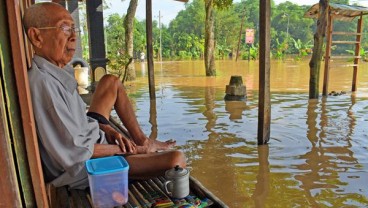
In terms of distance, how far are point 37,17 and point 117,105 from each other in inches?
49.5

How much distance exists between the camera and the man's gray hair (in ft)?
5.89

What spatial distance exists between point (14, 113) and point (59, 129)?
0.90 ft

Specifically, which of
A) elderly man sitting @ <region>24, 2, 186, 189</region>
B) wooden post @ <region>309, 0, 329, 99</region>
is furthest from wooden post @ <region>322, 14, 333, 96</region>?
elderly man sitting @ <region>24, 2, 186, 189</region>

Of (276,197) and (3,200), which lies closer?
(3,200)

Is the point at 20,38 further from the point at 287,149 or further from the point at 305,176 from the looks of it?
the point at 287,149

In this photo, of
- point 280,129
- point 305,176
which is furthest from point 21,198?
point 280,129

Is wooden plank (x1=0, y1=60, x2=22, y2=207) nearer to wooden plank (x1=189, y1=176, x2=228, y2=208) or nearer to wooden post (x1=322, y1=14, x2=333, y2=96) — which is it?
wooden plank (x1=189, y1=176, x2=228, y2=208)

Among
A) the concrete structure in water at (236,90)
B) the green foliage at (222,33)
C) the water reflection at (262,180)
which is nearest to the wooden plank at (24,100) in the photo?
the water reflection at (262,180)

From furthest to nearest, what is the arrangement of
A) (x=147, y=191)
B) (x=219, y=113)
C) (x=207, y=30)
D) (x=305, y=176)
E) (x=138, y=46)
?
(x=138, y=46), (x=207, y=30), (x=219, y=113), (x=305, y=176), (x=147, y=191)

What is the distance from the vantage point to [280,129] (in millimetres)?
5344

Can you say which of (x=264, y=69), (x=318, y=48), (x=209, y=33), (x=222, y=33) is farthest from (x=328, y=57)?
(x=222, y=33)

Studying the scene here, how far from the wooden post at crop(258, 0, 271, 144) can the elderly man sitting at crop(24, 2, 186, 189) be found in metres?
2.45

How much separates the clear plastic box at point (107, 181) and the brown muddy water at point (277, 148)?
1390mm

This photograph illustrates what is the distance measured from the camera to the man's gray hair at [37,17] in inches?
70.7
